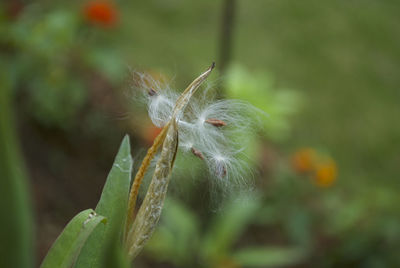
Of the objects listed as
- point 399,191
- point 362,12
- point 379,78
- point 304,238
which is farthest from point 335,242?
point 362,12

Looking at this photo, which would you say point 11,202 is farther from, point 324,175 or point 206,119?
point 324,175

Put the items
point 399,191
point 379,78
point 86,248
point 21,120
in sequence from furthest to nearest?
point 379,78 → point 399,191 → point 21,120 → point 86,248

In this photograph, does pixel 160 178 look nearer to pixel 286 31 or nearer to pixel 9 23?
pixel 9 23

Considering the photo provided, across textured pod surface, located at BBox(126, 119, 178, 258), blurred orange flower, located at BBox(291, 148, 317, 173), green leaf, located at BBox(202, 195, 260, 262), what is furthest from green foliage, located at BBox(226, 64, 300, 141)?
textured pod surface, located at BBox(126, 119, 178, 258)

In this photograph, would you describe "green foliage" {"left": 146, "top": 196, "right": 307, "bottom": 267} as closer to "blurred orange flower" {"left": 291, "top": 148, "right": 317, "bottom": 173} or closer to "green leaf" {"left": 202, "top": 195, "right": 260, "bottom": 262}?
"green leaf" {"left": 202, "top": 195, "right": 260, "bottom": 262}

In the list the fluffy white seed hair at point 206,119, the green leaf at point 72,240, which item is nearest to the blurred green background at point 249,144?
the fluffy white seed hair at point 206,119

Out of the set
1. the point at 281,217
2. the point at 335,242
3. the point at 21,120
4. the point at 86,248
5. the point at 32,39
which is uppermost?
the point at 86,248
